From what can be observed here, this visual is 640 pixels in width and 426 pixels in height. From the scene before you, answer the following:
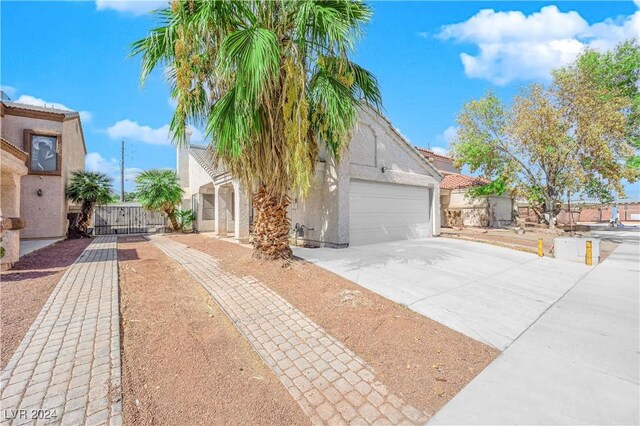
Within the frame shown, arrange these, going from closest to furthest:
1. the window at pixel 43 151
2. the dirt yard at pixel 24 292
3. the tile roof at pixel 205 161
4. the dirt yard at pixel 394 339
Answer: the dirt yard at pixel 394 339 → the dirt yard at pixel 24 292 → the tile roof at pixel 205 161 → the window at pixel 43 151

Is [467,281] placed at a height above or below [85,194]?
A: below

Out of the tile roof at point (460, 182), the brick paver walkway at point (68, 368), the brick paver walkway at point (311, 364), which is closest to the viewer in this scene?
the brick paver walkway at point (68, 368)

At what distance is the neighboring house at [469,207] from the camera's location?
23.1 metres

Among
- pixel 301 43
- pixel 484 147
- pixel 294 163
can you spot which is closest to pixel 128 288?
pixel 294 163

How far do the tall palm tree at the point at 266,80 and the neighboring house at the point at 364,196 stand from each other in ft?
7.64

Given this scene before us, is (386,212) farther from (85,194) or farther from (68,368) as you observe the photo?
(85,194)

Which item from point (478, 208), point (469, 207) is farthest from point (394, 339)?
point (469, 207)

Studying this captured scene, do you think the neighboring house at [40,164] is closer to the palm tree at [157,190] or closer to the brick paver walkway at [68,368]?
the palm tree at [157,190]

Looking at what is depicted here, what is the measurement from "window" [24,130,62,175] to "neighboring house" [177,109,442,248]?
7.83m

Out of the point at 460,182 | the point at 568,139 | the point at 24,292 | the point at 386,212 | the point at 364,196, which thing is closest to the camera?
the point at 24,292

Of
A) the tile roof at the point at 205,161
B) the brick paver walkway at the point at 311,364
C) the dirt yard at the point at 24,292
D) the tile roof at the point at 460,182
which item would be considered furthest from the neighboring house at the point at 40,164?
the tile roof at the point at 460,182

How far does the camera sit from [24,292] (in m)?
5.46

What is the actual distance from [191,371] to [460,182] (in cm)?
2617

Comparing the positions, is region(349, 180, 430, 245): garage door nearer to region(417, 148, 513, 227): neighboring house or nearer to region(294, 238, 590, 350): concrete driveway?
region(294, 238, 590, 350): concrete driveway
